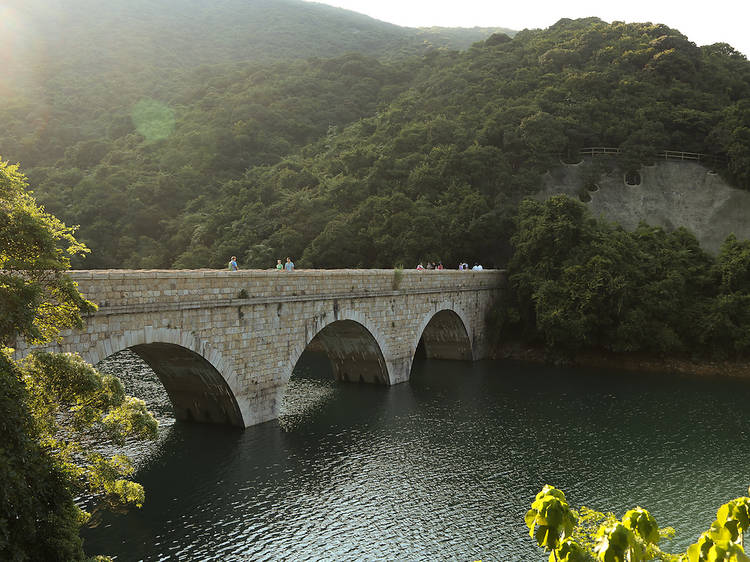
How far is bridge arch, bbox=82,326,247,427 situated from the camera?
16.3 meters

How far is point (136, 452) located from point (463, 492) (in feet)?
33.8

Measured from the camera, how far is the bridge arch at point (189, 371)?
16.3m

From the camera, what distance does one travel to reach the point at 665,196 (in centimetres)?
4769

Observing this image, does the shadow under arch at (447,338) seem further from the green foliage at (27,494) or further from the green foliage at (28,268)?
the green foliage at (27,494)

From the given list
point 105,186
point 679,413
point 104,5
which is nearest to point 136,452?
point 679,413

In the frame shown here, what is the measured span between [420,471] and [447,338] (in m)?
19.7

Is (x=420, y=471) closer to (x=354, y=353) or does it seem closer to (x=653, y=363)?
(x=354, y=353)

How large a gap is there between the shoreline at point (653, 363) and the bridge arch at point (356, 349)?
12754 mm

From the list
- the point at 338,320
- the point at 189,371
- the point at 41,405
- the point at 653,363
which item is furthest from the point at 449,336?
the point at 41,405

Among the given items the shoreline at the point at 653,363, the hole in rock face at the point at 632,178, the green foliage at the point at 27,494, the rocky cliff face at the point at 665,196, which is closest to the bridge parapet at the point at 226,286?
the green foliage at the point at 27,494

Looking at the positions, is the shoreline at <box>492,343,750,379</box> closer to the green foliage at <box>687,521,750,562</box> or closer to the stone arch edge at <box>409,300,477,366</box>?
the stone arch edge at <box>409,300,477,366</box>

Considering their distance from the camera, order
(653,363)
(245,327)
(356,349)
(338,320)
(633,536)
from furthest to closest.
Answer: (653,363), (356,349), (338,320), (245,327), (633,536)

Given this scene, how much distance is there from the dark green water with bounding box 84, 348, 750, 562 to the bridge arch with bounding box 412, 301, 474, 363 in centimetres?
743

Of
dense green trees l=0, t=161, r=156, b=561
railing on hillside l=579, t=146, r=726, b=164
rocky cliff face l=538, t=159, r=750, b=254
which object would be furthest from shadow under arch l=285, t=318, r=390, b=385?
railing on hillside l=579, t=146, r=726, b=164
